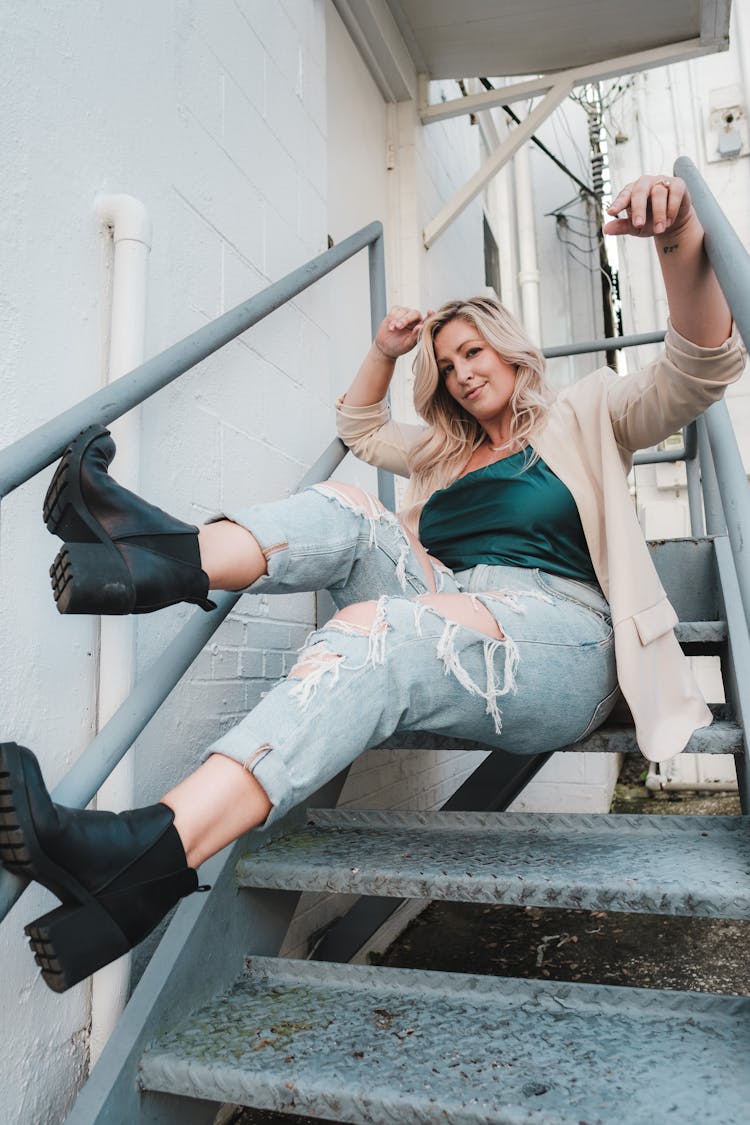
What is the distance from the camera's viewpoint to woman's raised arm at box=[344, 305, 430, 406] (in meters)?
1.74

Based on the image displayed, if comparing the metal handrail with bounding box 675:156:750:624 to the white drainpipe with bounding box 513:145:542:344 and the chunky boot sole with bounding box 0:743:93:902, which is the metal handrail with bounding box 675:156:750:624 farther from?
the white drainpipe with bounding box 513:145:542:344

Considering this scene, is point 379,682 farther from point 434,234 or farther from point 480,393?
point 434,234

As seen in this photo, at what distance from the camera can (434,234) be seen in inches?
122

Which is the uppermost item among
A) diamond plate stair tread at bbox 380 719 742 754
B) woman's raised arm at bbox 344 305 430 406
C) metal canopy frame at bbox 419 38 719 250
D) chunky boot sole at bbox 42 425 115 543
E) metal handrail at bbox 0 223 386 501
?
metal canopy frame at bbox 419 38 719 250

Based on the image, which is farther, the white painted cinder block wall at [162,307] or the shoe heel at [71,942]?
the white painted cinder block wall at [162,307]

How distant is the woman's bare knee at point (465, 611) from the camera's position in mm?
1123

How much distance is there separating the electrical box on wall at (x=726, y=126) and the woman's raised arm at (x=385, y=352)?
12.1 feet

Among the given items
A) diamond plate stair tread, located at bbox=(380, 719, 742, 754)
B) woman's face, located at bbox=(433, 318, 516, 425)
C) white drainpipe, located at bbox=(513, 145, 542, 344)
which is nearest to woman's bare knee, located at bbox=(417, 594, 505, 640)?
diamond plate stair tread, located at bbox=(380, 719, 742, 754)

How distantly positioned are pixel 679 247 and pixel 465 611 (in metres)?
0.61

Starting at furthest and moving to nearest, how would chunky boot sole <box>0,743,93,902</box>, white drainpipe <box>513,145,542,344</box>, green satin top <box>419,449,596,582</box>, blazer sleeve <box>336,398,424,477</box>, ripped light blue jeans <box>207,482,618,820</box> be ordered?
white drainpipe <box>513,145,542,344</box>
blazer sleeve <box>336,398,424,477</box>
green satin top <box>419,449,596,582</box>
ripped light blue jeans <box>207,482,618,820</box>
chunky boot sole <box>0,743,93,902</box>

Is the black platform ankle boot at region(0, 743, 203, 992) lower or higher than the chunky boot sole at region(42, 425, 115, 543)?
lower

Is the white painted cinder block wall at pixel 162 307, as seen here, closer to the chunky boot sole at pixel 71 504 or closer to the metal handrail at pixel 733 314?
the chunky boot sole at pixel 71 504

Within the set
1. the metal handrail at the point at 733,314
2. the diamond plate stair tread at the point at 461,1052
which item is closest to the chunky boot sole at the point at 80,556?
the diamond plate stair tread at the point at 461,1052

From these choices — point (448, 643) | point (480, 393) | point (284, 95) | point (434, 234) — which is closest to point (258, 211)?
point (284, 95)
